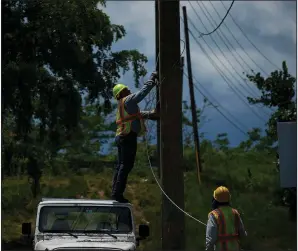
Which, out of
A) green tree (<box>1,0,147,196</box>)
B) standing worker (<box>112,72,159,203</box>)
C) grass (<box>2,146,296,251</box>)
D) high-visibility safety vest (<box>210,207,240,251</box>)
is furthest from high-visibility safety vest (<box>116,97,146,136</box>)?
grass (<box>2,146,296,251</box>)

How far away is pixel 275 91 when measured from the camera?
21.4 meters

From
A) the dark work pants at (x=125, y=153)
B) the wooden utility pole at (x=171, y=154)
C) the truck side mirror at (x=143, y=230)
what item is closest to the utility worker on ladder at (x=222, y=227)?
the truck side mirror at (x=143, y=230)

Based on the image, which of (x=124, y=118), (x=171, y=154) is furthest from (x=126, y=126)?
(x=171, y=154)

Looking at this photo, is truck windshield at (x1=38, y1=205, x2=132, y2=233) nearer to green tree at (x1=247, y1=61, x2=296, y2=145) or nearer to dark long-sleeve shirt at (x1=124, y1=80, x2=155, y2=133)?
dark long-sleeve shirt at (x1=124, y1=80, x2=155, y2=133)

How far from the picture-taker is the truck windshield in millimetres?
9703

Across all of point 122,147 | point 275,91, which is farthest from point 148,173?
point 122,147

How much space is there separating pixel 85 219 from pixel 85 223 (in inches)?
2.3

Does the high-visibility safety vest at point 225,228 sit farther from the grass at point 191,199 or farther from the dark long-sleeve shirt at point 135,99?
the grass at point 191,199

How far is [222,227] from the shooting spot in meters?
7.44

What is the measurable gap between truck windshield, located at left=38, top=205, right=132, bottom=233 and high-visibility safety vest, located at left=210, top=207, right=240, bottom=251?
253 centimetres

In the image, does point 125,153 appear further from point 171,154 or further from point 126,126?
point 171,154

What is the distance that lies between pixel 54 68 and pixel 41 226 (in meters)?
8.82

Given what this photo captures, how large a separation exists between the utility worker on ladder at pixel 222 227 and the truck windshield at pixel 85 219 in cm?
251

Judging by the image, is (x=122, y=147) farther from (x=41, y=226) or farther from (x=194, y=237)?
(x=194, y=237)
